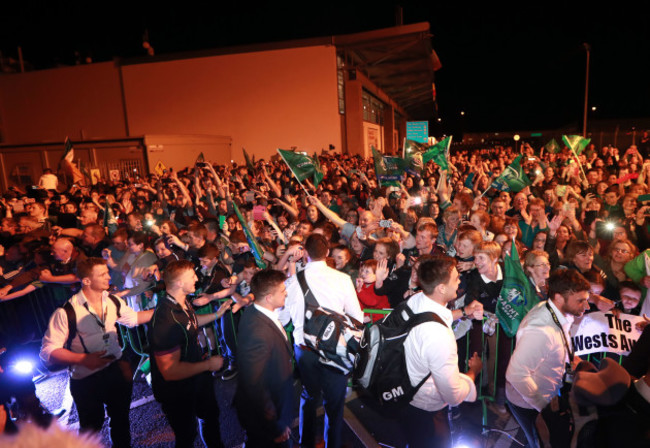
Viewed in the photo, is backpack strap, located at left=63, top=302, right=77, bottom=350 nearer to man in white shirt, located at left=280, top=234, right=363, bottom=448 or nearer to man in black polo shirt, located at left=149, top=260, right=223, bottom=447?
man in black polo shirt, located at left=149, top=260, right=223, bottom=447

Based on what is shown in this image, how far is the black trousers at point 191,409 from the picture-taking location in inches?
133

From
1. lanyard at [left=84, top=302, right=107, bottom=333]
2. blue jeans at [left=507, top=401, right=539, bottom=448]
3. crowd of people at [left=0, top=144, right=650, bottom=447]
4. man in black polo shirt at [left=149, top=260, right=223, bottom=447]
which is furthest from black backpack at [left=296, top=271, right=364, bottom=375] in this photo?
lanyard at [left=84, top=302, right=107, bottom=333]

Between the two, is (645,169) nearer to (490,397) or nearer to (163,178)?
(490,397)

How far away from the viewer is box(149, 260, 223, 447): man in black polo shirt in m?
3.28

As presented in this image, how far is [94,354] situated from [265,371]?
1615 millimetres

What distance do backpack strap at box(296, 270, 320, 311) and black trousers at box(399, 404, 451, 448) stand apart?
3.96ft

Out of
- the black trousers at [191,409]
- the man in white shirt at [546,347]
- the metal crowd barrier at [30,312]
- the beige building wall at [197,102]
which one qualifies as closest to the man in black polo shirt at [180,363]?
the black trousers at [191,409]

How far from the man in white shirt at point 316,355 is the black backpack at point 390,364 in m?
0.78

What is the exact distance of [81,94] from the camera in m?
30.8

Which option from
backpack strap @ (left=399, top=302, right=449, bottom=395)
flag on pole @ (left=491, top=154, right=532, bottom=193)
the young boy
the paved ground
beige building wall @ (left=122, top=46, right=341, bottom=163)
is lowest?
the paved ground

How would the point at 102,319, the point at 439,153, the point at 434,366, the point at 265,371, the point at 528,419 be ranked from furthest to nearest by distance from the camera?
the point at 439,153
the point at 102,319
the point at 528,419
the point at 265,371
the point at 434,366

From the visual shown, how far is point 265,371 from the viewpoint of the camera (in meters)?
3.10

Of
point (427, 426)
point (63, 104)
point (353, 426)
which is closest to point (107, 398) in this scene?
point (353, 426)

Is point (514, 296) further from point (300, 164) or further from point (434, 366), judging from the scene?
point (300, 164)
